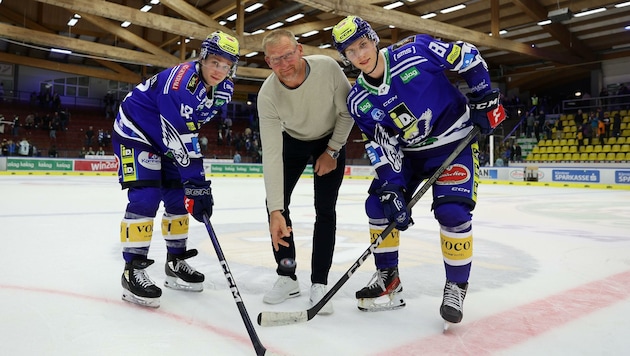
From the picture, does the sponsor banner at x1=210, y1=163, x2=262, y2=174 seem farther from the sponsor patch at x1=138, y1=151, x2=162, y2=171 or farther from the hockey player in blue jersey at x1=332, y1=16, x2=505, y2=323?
the hockey player in blue jersey at x1=332, y1=16, x2=505, y2=323

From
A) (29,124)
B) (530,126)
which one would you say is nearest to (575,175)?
(530,126)

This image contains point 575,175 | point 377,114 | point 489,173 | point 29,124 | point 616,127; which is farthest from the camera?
point 29,124

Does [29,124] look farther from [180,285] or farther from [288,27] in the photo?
[180,285]

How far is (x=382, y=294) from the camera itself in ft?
6.64

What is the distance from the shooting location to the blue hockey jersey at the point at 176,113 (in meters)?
1.98

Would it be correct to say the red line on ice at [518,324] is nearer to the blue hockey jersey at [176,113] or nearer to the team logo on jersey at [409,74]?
the team logo on jersey at [409,74]

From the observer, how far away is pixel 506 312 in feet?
6.30

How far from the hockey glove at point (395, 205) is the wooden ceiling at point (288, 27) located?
6898mm

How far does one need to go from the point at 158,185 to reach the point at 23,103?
69.3 feet

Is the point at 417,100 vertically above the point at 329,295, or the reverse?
the point at 417,100

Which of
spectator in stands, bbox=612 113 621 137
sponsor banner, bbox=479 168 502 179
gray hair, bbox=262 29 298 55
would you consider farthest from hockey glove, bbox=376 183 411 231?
spectator in stands, bbox=612 113 621 137

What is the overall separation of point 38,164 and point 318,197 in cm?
1403

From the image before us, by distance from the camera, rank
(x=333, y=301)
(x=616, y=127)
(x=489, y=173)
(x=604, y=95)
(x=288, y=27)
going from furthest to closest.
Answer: (x=604, y=95) → (x=616, y=127) → (x=489, y=173) → (x=288, y=27) → (x=333, y=301)

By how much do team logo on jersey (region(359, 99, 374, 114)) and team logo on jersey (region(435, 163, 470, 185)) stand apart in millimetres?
426
